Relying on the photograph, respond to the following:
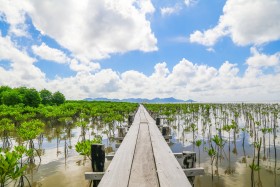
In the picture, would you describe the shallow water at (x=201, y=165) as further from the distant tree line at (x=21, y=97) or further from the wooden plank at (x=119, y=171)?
the distant tree line at (x=21, y=97)


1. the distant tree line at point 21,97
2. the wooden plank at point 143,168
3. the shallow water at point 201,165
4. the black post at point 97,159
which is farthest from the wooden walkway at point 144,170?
the distant tree line at point 21,97

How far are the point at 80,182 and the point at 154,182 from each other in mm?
6236

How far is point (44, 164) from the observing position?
10.1 m

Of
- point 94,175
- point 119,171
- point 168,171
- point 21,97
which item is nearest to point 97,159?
point 94,175

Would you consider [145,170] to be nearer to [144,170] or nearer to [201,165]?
[144,170]

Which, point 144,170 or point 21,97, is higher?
point 21,97

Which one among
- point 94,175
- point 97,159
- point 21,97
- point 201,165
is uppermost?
point 21,97

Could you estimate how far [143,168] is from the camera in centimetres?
313

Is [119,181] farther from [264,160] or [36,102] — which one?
[36,102]

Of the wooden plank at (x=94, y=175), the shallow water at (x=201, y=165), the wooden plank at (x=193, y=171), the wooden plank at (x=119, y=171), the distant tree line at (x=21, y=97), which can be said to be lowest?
the shallow water at (x=201, y=165)

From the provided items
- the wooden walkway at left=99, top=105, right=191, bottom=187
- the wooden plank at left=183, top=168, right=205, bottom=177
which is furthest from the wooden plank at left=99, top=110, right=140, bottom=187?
the wooden plank at left=183, top=168, right=205, bottom=177

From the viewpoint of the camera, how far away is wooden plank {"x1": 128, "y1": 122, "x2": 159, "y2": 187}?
2.68 meters

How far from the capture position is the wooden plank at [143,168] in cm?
268

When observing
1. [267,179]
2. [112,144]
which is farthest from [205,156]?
[112,144]
